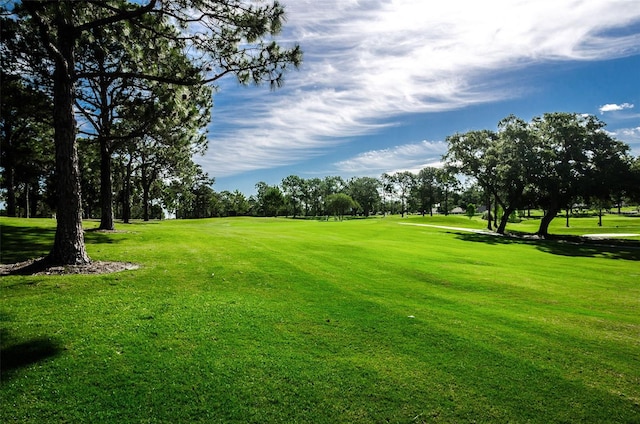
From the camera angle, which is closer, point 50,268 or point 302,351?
point 302,351

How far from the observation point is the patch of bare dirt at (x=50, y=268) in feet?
32.6

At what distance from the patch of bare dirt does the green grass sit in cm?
65

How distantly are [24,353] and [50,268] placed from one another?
6.21 m

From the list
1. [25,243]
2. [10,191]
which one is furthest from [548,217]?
[10,191]

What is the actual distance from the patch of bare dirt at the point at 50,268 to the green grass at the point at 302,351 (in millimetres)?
655

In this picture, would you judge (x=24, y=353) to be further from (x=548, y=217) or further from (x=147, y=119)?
(x=548, y=217)

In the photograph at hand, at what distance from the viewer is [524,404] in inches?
191

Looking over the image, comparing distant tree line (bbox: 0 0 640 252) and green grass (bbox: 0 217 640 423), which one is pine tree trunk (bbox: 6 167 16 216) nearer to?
distant tree line (bbox: 0 0 640 252)

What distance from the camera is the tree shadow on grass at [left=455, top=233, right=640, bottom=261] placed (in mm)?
26828

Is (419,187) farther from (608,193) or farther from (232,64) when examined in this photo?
(232,64)

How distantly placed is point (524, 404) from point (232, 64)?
12.7 m

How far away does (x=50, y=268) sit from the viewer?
10.3 m

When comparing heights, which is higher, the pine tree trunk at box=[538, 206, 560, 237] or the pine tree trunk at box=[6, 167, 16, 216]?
the pine tree trunk at box=[6, 167, 16, 216]

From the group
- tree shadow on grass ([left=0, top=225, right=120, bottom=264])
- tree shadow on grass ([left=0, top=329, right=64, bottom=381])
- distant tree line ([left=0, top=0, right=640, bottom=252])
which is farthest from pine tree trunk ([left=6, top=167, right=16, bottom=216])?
tree shadow on grass ([left=0, top=329, right=64, bottom=381])
